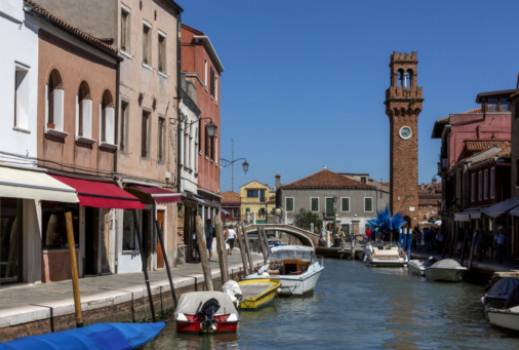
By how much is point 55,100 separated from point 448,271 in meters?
19.0

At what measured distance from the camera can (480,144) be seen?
53.9 meters

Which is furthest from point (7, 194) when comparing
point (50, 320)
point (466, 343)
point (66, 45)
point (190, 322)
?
Result: point (466, 343)

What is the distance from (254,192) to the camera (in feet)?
403

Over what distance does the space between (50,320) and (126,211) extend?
11076mm

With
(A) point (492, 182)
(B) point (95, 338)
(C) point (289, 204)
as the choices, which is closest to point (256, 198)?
(C) point (289, 204)

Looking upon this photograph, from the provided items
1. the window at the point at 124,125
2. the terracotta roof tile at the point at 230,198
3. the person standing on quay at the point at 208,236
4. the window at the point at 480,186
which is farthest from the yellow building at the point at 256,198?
the window at the point at 124,125

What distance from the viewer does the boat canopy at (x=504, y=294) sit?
1948 cm

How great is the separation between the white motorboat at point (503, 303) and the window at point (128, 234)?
9.57 m

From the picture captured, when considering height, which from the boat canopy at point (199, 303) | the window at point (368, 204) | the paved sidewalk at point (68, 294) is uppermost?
the window at point (368, 204)

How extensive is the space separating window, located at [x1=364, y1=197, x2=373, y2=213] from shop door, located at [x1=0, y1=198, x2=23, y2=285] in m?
79.3

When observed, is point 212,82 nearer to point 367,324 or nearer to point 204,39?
point 204,39

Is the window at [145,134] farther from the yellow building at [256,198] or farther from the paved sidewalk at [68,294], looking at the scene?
the yellow building at [256,198]

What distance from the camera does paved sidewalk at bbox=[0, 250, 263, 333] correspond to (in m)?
13.0

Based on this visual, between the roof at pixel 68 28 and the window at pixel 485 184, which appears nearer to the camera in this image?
the roof at pixel 68 28
